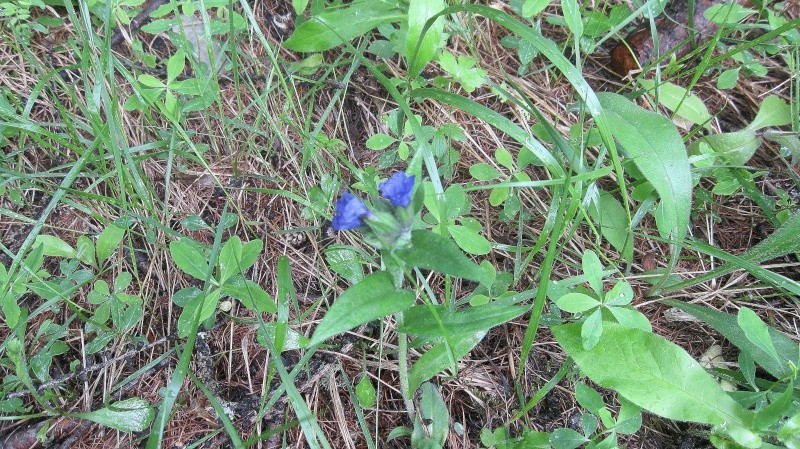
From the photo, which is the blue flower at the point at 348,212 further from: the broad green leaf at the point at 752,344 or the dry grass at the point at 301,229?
the broad green leaf at the point at 752,344

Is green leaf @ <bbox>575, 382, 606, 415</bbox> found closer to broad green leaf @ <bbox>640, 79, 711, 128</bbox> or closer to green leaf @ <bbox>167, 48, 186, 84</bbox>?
broad green leaf @ <bbox>640, 79, 711, 128</bbox>

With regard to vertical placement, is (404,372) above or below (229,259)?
below

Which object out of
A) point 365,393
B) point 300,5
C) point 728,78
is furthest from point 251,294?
point 728,78

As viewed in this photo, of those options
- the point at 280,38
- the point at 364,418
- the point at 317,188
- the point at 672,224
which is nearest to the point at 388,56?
the point at 280,38

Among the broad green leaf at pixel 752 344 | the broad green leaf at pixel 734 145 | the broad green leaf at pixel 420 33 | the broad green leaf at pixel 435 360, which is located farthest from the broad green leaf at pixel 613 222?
the broad green leaf at pixel 420 33

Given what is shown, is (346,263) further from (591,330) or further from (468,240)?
(591,330)
